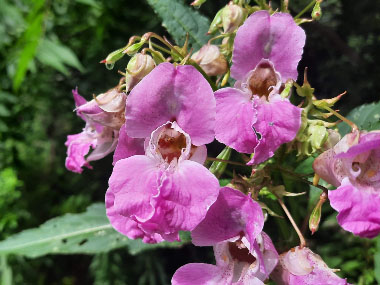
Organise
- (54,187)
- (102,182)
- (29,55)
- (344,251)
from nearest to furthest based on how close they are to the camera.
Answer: (29,55)
(344,251)
(102,182)
(54,187)

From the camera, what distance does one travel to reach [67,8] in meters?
2.27

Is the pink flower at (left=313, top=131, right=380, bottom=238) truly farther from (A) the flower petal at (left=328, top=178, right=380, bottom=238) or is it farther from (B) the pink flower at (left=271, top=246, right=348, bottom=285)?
(B) the pink flower at (left=271, top=246, right=348, bottom=285)

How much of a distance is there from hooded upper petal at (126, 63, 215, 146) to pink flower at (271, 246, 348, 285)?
0.25 meters

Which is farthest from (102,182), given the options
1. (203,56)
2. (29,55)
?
(203,56)

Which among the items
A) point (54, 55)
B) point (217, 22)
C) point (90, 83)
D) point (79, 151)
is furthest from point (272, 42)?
point (90, 83)

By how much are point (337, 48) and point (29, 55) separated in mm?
1088

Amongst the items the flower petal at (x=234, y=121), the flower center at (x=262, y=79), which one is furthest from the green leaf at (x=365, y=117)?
the flower petal at (x=234, y=121)

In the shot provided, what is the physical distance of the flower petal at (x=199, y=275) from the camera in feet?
3.01

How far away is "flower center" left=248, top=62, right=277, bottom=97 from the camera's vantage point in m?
0.99

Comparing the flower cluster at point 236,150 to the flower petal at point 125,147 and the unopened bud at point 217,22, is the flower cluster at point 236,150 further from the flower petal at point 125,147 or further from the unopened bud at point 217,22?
the unopened bud at point 217,22

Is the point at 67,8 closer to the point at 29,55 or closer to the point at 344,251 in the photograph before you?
the point at 29,55

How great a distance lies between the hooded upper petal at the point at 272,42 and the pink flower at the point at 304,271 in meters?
0.31

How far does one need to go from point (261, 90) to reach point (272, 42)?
0.09 metres

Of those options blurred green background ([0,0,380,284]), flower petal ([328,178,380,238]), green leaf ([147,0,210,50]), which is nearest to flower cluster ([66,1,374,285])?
flower petal ([328,178,380,238])
